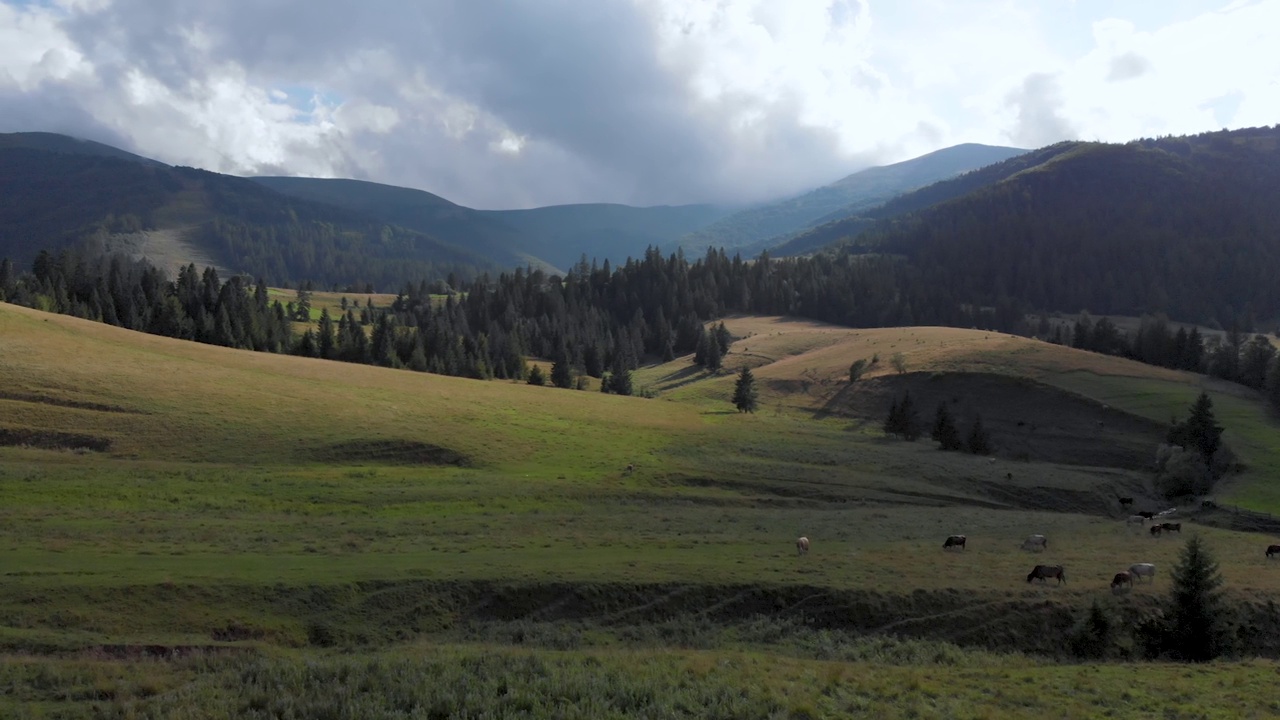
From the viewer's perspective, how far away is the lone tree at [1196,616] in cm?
2369

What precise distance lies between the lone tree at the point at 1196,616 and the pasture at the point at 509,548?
2.74 metres

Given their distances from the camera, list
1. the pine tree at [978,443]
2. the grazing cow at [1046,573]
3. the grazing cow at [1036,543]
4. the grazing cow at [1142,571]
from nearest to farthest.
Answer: the grazing cow at [1046,573], the grazing cow at [1142,571], the grazing cow at [1036,543], the pine tree at [978,443]

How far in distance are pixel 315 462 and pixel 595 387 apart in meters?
75.4

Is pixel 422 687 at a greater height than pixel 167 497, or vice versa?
pixel 422 687

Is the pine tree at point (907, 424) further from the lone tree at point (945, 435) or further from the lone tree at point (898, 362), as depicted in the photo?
the lone tree at point (898, 362)

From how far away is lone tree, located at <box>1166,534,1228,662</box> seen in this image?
2369 cm

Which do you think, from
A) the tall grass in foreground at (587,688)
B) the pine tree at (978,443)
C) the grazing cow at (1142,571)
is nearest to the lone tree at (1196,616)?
the tall grass in foreground at (587,688)

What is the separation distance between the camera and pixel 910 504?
52.4m

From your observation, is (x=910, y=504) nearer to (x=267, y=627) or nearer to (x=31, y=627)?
(x=267, y=627)

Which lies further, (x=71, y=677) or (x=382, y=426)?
(x=382, y=426)

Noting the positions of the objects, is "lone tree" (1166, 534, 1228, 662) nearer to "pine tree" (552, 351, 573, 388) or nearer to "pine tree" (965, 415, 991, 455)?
"pine tree" (965, 415, 991, 455)

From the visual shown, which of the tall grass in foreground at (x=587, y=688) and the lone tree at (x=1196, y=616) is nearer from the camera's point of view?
the tall grass in foreground at (x=587, y=688)

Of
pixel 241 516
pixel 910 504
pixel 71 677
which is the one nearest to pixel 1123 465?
pixel 910 504

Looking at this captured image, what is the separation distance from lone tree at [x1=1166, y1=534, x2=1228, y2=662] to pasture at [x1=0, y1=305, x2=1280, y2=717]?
9.00 feet
